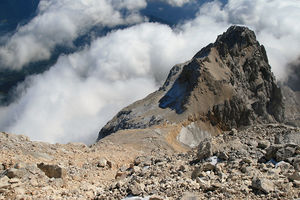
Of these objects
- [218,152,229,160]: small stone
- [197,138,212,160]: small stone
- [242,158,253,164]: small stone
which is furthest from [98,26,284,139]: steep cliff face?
[242,158,253,164]: small stone

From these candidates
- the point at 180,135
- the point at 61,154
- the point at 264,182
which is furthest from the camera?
the point at 180,135

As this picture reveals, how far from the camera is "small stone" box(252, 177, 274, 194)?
1045 cm

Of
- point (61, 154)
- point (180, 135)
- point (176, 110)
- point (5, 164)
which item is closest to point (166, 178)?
point (5, 164)

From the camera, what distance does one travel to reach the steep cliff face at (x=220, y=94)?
161ft

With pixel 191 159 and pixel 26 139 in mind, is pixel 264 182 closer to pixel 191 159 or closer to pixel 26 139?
pixel 191 159

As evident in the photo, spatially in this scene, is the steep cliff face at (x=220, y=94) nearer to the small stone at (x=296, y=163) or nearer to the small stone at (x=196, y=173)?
the small stone at (x=196, y=173)

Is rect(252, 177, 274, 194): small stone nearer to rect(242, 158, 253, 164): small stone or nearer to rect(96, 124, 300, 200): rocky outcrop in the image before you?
rect(96, 124, 300, 200): rocky outcrop

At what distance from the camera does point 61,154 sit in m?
21.8

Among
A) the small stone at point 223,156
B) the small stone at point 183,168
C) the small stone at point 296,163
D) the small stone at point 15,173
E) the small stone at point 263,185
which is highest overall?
the small stone at point 15,173

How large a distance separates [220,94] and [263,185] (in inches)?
1661

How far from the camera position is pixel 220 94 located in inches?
2048

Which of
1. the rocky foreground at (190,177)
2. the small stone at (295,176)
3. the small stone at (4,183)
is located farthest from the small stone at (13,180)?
the small stone at (295,176)

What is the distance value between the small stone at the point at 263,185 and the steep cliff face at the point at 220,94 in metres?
35.1

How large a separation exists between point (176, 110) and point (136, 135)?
12959mm
